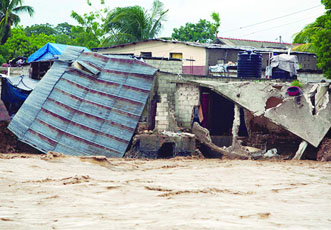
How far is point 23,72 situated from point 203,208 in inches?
615

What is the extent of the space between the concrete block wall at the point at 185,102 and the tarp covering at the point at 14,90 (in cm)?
525

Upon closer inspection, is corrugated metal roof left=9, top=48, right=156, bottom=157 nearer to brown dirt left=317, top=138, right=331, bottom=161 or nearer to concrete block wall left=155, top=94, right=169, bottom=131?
concrete block wall left=155, top=94, right=169, bottom=131

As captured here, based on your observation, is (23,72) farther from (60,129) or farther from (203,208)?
(203,208)

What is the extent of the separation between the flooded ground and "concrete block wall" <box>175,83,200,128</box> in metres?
1.95

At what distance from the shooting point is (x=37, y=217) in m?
6.06

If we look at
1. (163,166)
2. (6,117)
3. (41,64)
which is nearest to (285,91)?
(163,166)

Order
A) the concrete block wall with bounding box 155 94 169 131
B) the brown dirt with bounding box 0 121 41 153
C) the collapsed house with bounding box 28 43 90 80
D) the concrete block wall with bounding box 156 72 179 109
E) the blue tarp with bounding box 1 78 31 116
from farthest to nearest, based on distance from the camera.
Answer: the collapsed house with bounding box 28 43 90 80 → the blue tarp with bounding box 1 78 31 116 → the concrete block wall with bounding box 156 72 179 109 → the concrete block wall with bounding box 155 94 169 131 → the brown dirt with bounding box 0 121 41 153

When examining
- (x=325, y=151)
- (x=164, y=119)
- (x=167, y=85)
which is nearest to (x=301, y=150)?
(x=325, y=151)

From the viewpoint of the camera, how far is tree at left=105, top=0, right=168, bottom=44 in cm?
2875

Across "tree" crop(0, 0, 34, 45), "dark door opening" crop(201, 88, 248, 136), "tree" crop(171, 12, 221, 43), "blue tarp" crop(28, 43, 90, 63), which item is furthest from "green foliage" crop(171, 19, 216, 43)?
"dark door opening" crop(201, 88, 248, 136)

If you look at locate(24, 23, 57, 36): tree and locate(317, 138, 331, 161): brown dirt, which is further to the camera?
locate(24, 23, 57, 36): tree

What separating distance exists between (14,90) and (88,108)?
3.82 metres

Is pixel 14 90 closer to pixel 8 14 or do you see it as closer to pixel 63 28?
pixel 8 14

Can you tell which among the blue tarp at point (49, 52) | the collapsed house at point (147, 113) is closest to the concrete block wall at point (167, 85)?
the collapsed house at point (147, 113)
